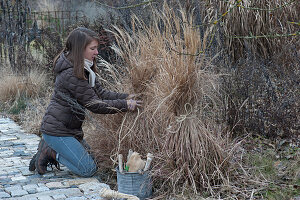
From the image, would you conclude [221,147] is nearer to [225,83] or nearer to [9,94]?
[225,83]

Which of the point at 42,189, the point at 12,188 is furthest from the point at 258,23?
the point at 12,188

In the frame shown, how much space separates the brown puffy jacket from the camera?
155 inches

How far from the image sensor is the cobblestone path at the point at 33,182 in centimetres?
366

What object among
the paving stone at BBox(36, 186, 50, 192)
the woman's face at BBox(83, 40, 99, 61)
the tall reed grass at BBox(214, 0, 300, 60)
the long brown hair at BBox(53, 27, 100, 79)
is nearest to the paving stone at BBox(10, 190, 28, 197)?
the paving stone at BBox(36, 186, 50, 192)

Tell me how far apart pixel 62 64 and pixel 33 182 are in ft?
3.87

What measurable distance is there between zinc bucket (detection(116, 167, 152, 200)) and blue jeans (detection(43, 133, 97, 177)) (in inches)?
24.9

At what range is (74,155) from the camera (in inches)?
161

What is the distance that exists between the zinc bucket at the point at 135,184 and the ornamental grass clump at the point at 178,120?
0.10 meters

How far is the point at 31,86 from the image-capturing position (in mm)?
8133

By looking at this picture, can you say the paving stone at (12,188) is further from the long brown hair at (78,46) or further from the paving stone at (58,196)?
the long brown hair at (78,46)

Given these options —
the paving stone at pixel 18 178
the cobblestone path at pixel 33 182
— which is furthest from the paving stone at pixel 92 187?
the paving stone at pixel 18 178

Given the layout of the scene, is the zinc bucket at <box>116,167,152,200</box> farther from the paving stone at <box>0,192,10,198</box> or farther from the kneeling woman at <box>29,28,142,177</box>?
the paving stone at <box>0,192,10,198</box>

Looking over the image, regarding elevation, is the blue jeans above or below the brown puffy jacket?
below

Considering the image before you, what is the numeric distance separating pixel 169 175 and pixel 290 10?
17.5 ft
